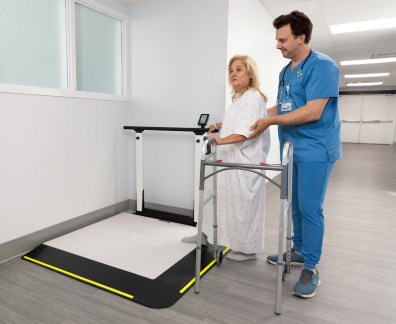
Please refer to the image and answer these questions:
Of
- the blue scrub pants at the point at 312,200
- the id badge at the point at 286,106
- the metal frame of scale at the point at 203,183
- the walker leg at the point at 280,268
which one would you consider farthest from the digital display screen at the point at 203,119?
the walker leg at the point at 280,268

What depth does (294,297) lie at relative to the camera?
1812 mm

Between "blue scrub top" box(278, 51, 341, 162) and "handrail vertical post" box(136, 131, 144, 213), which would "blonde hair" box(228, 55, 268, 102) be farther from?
"handrail vertical post" box(136, 131, 144, 213)

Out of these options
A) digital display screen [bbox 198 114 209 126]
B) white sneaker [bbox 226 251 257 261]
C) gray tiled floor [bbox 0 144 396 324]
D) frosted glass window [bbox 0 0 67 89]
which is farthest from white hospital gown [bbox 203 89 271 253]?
frosted glass window [bbox 0 0 67 89]

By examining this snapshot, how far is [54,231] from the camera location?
2582 mm

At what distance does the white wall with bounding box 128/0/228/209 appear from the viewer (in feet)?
9.36

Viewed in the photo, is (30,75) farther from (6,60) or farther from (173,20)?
(173,20)

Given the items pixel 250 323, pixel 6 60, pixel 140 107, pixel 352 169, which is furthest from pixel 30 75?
pixel 352 169

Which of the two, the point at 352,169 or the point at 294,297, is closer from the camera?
the point at 294,297

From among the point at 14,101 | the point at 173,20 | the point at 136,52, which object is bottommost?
the point at 14,101

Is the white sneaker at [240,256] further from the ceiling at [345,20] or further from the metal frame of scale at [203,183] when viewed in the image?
the ceiling at [345,20]

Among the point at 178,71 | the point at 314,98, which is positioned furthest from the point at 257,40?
the point at 314,98

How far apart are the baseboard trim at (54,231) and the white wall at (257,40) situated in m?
1.62

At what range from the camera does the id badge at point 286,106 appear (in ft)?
6.21

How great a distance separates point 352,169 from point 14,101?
632cm
